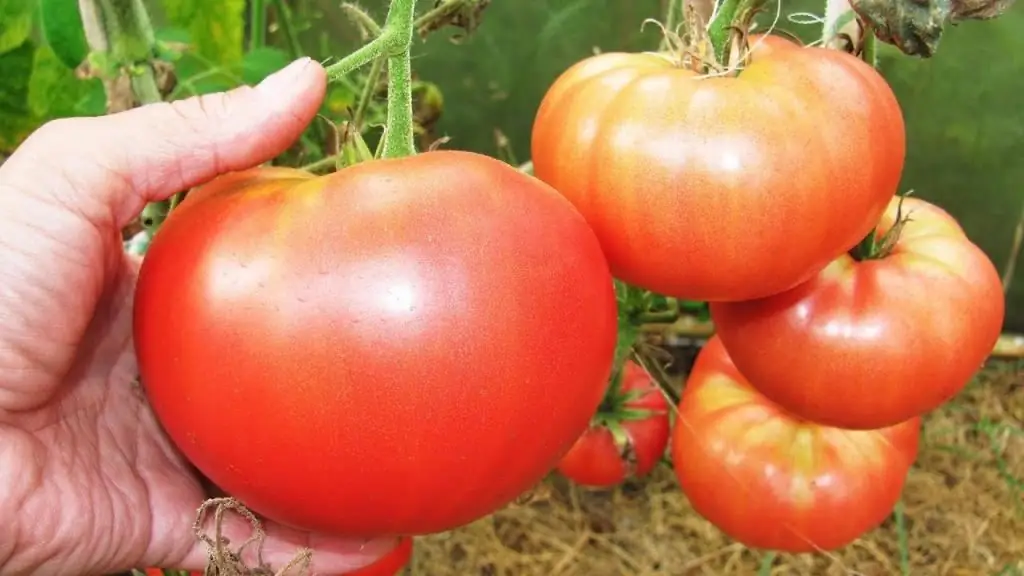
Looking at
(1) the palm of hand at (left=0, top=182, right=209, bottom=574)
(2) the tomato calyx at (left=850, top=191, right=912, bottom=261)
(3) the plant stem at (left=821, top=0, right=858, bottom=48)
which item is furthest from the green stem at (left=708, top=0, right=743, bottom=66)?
(1) the palm of hand at (left=0, top=182, right=209, bottom=574)

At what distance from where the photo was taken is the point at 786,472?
0.89m

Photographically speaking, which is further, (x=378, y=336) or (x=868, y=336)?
(x=868, y=336)

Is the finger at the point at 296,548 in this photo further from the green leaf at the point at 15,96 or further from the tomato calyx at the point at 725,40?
the green leaf at the point at 15,96

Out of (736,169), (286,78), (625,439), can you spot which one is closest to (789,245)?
(736,169)

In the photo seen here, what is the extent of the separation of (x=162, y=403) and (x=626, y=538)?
862 millimetres

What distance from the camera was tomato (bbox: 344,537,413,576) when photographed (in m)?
0.74

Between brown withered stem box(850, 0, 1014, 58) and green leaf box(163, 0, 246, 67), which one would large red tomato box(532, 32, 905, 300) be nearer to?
brown withered stem box(850, 0, 1014, 58)

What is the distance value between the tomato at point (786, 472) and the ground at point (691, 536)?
281 millimetres

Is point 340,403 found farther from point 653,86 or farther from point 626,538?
point 626,538

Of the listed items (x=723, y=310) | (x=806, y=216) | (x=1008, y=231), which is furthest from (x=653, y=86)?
(x=1008, y=231)

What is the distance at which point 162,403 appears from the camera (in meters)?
0.51

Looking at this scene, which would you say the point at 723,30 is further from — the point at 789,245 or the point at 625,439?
the point at 625,439

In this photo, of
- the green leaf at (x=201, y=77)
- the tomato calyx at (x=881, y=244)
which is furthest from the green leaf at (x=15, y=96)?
the tomato calyx at (x=881, y=244)

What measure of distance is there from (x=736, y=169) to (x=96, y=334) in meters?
0.49
